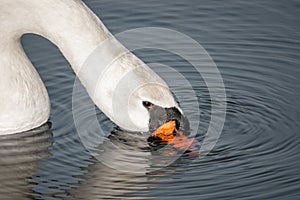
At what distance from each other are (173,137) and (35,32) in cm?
190

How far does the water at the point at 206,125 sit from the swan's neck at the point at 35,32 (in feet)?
0.78

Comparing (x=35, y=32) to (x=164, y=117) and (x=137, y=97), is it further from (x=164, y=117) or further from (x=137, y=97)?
(x=164, y=117)

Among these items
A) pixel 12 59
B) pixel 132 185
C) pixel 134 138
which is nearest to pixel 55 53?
pixel 12 59

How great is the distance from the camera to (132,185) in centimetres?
941

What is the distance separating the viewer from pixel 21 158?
405 inches

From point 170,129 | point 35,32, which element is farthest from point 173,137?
point 35,32

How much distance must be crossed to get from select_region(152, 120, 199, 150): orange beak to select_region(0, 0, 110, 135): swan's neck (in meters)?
1.07

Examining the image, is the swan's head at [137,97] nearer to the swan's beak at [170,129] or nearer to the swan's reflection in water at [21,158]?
the swan's beak at [170,129]

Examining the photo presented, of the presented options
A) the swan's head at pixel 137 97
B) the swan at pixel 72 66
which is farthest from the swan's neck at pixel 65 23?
the swan's head at pixel 137 97

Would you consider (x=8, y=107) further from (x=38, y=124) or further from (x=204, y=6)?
(x=204, y=6)

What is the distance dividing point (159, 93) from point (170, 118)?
33 cm

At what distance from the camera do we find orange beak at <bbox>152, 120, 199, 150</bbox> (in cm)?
994

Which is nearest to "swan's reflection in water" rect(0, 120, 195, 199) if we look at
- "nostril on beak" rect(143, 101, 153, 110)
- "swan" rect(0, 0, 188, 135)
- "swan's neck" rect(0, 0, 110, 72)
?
"swan" rect(0, 0, 188, 135)

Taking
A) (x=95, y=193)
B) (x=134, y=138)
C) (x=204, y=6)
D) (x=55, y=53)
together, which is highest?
(x=204, y=6)
